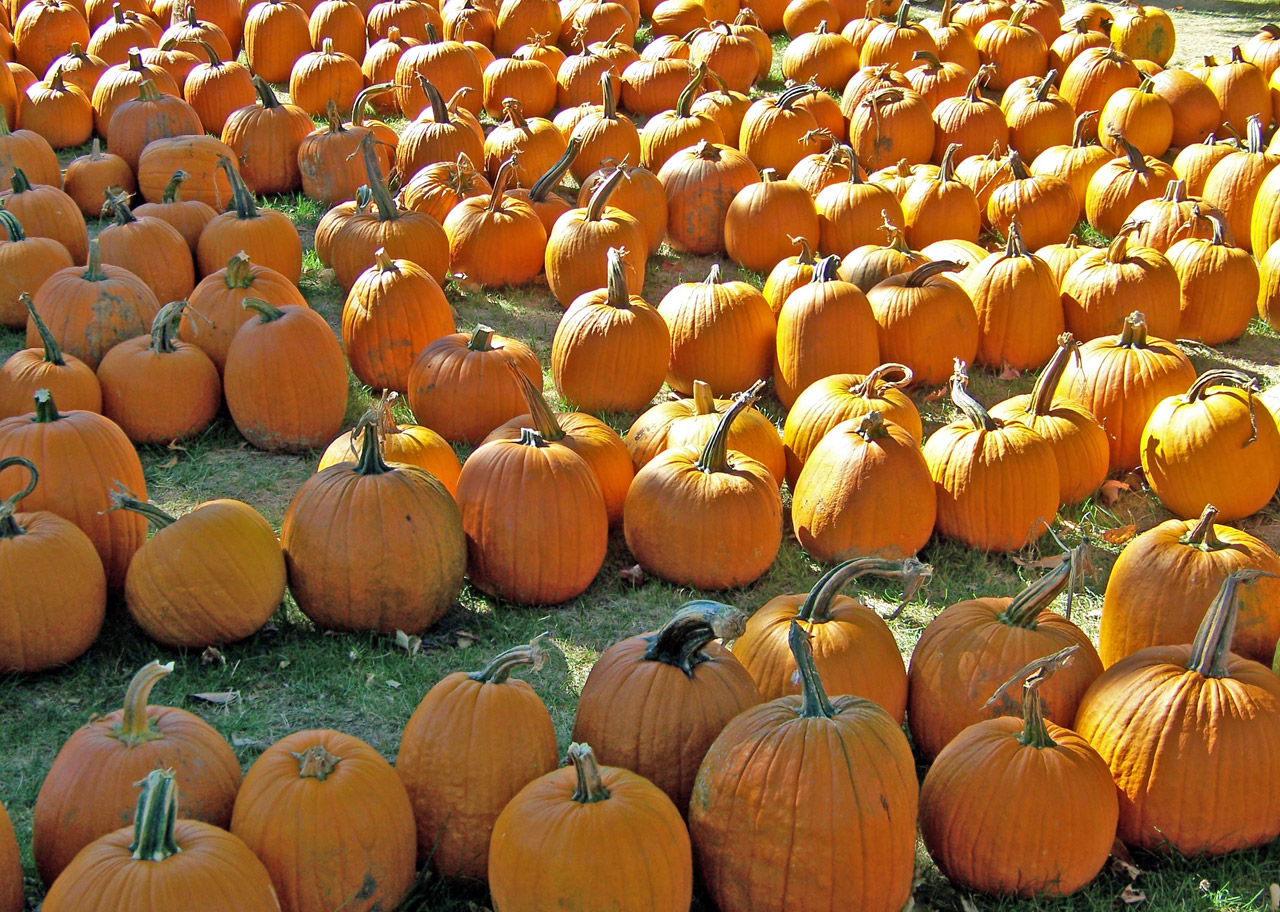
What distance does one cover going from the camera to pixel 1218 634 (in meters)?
3.13

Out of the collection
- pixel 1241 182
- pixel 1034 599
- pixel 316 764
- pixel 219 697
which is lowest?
pixel 219 697

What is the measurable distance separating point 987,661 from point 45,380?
3711mm

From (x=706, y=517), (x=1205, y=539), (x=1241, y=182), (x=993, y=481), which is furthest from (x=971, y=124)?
(x=1205, y=539)

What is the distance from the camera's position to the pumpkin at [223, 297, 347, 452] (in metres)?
5.08

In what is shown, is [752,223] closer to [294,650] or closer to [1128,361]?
[1128,361]

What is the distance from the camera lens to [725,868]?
2811mm

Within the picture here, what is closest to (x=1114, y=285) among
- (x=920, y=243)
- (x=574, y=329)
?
(x=920, y=243)

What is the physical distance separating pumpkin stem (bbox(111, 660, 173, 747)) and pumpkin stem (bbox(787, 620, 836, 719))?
1459 millimetres

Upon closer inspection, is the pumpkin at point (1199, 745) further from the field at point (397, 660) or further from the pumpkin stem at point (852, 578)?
the pumpkin stem at point (852, 578)

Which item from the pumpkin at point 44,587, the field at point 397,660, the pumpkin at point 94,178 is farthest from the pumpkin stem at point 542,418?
the pumpkin at point 94,178

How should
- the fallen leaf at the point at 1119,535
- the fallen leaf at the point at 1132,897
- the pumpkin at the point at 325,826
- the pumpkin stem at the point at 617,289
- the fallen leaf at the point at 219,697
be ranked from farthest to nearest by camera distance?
the pumpkin stem at the point at 617,289 < the fallen leaf at the point at 1119,535 < the fallen leaf at the point at 219,697 < the fallen leaf at the point at 1132,897 < the pumpkin at the point at 325,826

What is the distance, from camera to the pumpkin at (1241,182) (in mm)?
7047

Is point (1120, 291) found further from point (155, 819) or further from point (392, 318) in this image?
point (155, 819)

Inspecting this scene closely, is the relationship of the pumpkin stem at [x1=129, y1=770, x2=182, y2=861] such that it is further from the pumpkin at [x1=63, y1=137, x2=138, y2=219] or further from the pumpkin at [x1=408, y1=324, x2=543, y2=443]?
the pumpkin at [x1=63, y1=137, x2=138, y2=219]
